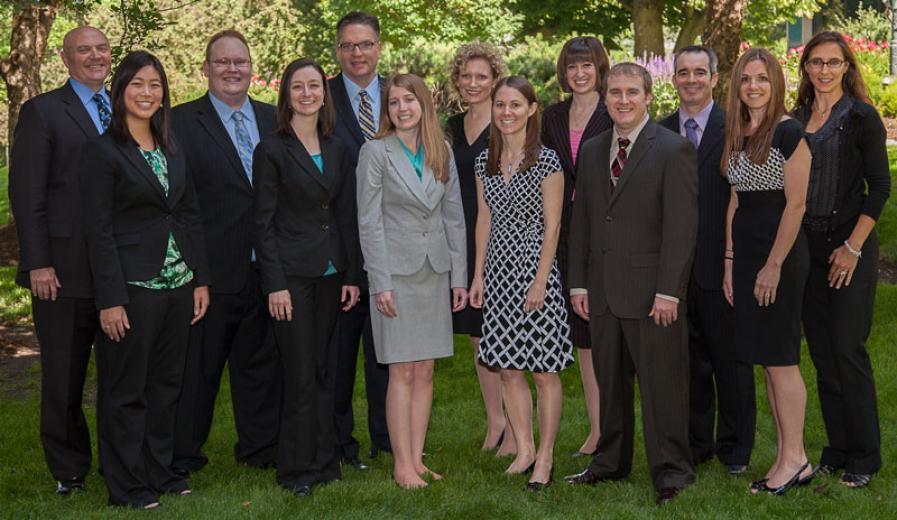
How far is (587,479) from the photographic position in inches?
252

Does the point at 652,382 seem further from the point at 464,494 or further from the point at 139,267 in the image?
the point at 139,267

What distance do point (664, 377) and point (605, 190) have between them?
1.07m

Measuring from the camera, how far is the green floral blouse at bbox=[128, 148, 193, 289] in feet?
18.9

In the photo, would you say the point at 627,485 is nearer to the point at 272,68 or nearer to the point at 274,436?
the point at 274,436

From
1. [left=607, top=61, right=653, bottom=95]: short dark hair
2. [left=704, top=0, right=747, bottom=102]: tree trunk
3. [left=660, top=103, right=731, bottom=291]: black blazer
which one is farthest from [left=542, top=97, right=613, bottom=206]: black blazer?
[left=704, top=0, right=747, bottom=102]: tree trunk

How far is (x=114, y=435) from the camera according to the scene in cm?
586

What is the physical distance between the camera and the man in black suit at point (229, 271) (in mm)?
6418

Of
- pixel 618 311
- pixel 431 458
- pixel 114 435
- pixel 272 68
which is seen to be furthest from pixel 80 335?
pixel 272 68

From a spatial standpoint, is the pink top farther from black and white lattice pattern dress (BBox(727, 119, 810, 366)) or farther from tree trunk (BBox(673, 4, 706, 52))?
tree trunk (BBox(673, 4, 706, 52))

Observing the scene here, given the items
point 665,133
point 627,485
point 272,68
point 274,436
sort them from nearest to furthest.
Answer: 1. point 665,133
2. point 627,485
3. point 274,436
4. point 272,68

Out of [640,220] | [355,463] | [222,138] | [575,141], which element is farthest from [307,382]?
[575,141]

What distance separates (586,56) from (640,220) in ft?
4.25

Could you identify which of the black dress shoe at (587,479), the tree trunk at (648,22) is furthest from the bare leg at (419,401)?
the tree trunk at (648,22)

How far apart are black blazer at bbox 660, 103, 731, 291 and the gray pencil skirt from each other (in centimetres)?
153
